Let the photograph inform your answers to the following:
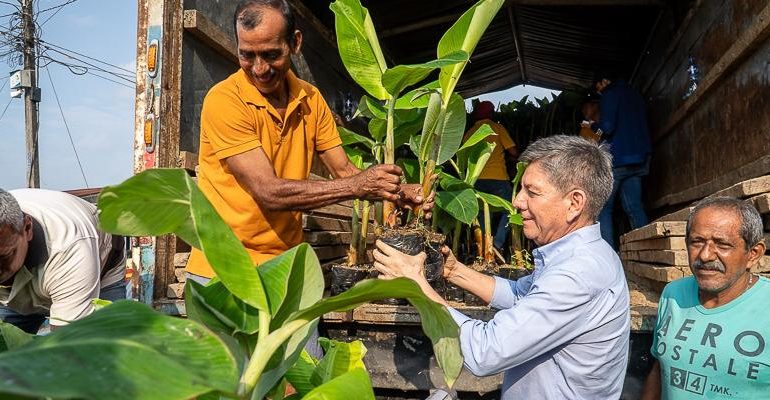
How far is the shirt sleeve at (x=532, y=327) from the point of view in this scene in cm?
163

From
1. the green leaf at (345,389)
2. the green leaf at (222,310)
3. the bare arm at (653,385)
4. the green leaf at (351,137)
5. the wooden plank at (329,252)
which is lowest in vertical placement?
the bare arm at (653,385)

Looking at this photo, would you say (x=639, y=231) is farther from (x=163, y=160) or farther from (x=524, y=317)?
(x=163, y=160)

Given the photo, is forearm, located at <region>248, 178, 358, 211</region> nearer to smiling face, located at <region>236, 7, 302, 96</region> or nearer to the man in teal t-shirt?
smiling face, located at <region>236, 7, 302, 96</region>

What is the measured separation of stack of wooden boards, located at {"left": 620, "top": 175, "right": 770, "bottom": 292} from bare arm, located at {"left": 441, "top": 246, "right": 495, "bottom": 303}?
3.10 ft

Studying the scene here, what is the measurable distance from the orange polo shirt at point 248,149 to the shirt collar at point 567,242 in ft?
3.45

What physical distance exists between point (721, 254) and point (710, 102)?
2574 millimetres

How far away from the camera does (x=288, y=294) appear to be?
2.96ft

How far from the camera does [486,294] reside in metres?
2.22

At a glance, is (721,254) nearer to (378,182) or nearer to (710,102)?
(378,182)

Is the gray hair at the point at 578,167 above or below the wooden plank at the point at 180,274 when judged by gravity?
above

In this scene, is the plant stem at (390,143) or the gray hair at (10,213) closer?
the gray hair at (10,213)

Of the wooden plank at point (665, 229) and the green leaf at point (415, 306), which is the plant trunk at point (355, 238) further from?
the green leaf at point (415, 306)

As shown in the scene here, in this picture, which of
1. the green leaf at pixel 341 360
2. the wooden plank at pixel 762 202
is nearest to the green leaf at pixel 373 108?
the wooden plank at pixel 762 202

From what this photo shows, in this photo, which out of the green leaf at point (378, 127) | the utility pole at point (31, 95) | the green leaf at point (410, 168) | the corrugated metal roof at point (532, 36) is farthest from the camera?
the utility pole at point (31, 95)
